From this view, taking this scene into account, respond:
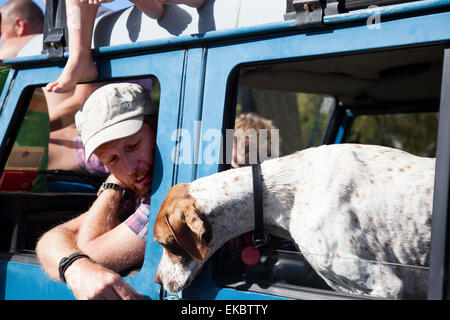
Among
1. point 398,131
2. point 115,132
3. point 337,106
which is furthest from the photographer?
point 398,131

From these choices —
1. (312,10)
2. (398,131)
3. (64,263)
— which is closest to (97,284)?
(64,263)

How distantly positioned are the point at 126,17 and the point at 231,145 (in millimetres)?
751

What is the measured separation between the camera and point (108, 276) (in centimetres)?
161

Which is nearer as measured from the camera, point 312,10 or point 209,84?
point 312,10

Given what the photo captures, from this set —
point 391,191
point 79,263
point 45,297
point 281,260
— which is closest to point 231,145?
point 281,260

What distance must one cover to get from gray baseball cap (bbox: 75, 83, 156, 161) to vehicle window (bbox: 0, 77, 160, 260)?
0.08 m

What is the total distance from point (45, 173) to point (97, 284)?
119 centimetres

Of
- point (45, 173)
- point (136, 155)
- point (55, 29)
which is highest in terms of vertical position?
point (55, 29)

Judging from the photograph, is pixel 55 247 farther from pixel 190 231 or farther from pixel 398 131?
pixel 398 131

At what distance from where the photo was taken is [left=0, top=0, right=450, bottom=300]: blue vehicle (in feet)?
4.14

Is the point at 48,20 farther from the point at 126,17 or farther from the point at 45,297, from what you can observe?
the point at 45,297

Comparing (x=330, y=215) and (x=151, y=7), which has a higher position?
(x=151, y=7)

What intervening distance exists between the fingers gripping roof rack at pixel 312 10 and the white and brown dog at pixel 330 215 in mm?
408

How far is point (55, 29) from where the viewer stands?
6.70ft
